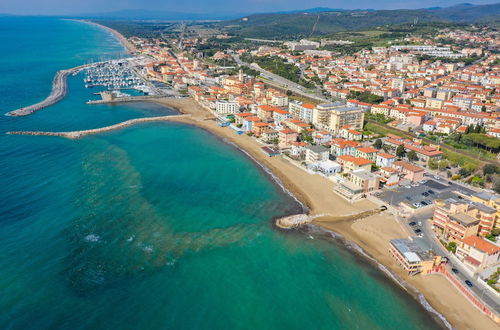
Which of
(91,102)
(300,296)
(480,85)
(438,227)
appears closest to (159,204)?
(300,296)

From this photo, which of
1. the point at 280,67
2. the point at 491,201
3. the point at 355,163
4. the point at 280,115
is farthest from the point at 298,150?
the point at 280,67

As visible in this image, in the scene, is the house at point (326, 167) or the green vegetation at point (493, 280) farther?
the house at point (326, 167)

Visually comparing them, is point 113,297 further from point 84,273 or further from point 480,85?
point 480,85

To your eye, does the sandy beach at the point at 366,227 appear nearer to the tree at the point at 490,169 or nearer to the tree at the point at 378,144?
the tree at the point at 378,144

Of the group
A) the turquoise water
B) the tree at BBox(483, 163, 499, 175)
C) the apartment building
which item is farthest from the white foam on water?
the tree at BBox(483, 163, 499, 175)

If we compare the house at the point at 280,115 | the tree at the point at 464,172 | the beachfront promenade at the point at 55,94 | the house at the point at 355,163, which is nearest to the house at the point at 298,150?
the house at the point at 355,163

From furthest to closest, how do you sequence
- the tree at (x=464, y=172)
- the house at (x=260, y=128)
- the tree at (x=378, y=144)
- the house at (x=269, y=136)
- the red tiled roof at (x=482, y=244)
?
the house at (x=260, y=128) < the house at (x=269, y=136) < the tree at (x=378, y=144) < the tree at (x=464, y=172) < the red tiled roof at (x=482, y=244)
